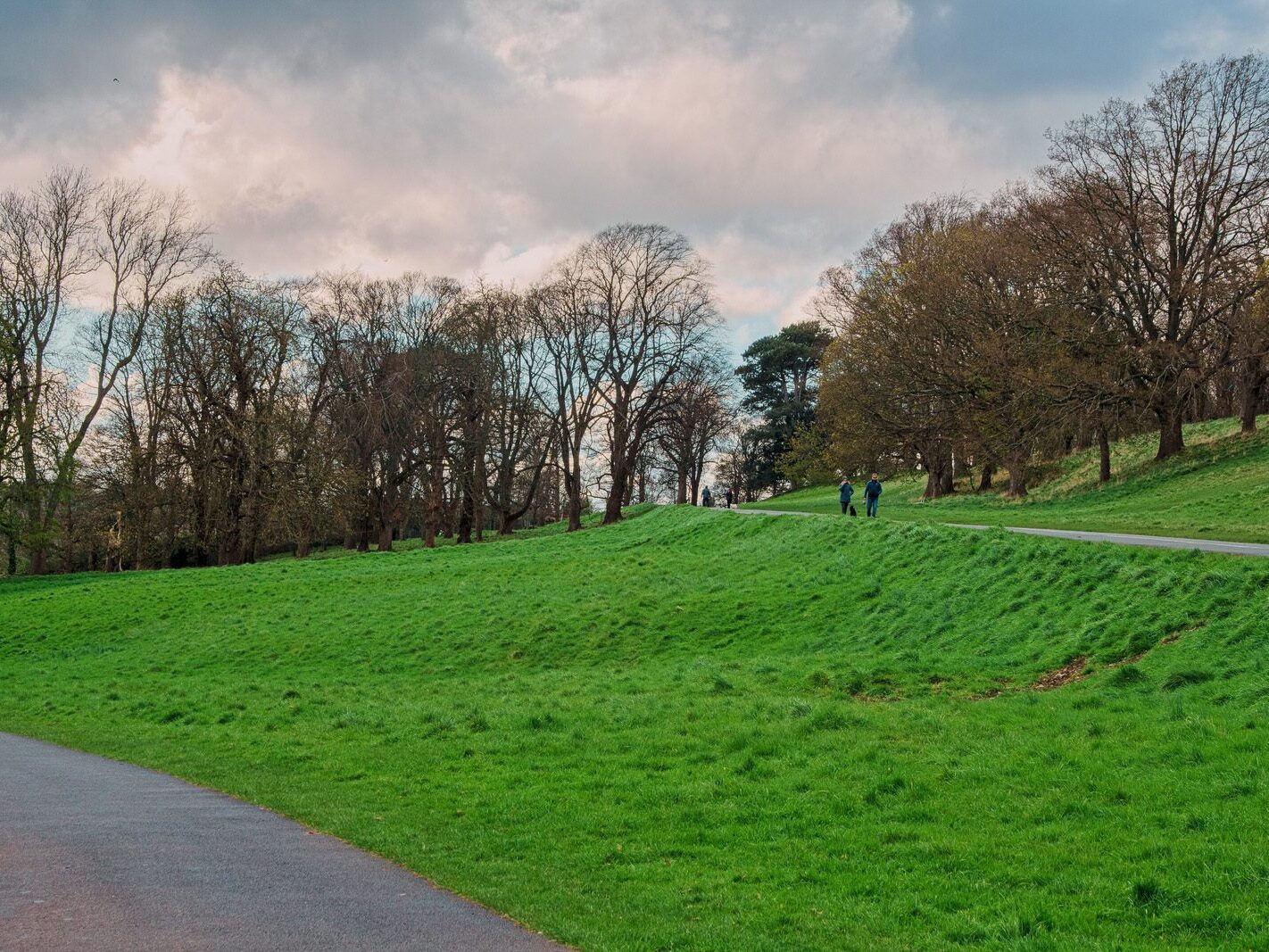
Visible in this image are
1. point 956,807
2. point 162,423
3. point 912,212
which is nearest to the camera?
point 956,807

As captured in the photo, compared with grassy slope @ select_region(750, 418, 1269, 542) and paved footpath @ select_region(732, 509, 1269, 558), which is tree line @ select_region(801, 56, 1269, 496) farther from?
paved footpath @ select_region(732, 509, 1269, 558)

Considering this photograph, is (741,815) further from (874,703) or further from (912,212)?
(912,212)

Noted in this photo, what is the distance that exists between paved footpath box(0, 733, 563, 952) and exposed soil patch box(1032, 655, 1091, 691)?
9437mm

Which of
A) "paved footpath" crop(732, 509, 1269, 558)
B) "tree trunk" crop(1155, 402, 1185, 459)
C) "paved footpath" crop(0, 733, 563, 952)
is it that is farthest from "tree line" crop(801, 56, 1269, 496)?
"paved footpath" crop(0, 733, 563, 952)

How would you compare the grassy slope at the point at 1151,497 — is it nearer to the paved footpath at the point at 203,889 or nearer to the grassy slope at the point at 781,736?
the grassy slope at the point at 781,736

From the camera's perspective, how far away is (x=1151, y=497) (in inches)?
1405

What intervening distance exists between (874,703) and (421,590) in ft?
64.1

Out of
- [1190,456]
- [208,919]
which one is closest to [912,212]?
[1190,456]

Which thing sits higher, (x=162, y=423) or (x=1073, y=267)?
(x=1073, y=267)

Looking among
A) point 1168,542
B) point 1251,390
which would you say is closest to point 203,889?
point 1168,542

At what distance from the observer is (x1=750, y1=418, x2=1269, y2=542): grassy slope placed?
2736 centimetres

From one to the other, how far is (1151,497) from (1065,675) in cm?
2465

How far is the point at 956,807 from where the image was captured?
923 centimetres

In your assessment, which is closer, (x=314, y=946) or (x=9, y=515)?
A: (x=314, y=946)
